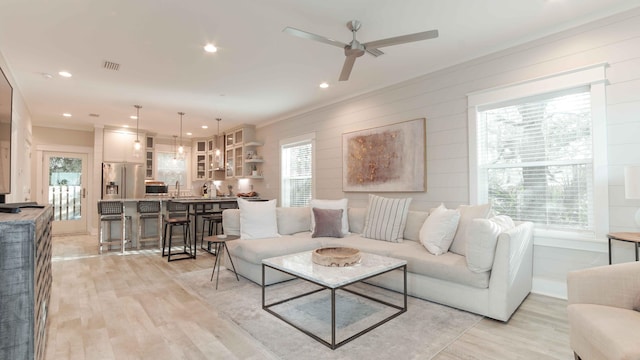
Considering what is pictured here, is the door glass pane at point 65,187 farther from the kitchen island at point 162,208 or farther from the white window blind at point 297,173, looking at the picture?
the white window blind at point 297,173

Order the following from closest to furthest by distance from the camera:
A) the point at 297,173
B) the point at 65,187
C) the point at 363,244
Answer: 1. the point at 363,244
2. the point at 297,173
3. the point at 65,187

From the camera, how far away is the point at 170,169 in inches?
355

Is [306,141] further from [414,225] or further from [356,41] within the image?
[356,41]

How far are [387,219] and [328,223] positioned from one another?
2.66 ft

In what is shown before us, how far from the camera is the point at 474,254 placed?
2.67 meters

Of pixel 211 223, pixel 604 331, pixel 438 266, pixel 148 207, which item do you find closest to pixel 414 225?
pixel 438 266

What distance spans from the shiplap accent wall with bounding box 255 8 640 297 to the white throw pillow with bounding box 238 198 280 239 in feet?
5.21

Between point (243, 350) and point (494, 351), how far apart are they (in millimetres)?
1745

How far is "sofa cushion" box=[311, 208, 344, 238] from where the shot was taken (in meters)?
4.21

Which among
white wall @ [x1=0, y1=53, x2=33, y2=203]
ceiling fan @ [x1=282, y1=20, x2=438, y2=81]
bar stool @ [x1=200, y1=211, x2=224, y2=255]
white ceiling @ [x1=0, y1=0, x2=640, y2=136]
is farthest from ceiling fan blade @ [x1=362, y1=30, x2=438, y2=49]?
white wall @ [x1=0, y1=53, x2=33, y2=203]

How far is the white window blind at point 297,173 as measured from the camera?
245 inches

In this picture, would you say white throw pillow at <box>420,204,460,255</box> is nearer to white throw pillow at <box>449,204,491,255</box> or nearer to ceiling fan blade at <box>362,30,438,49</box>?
white throw pillow at <box>449,204,491,255</box>

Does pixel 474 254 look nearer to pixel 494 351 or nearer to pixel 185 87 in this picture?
pixel 494 351

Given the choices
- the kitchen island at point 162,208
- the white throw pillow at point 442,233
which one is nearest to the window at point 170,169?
the kitchen island at point 162,208
